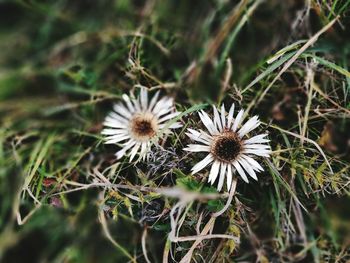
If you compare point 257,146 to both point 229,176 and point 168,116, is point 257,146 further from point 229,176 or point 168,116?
point 168,116

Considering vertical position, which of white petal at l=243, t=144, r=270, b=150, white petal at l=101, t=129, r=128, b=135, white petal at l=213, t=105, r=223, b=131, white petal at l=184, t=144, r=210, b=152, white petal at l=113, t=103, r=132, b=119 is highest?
white petal at l=113, t=103, r=132, b=119

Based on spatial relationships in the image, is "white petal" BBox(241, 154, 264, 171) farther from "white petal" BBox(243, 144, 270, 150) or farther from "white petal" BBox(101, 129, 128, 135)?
"white petal" BBox(101, 129, 128, 135)

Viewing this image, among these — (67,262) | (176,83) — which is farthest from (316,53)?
(67,262)

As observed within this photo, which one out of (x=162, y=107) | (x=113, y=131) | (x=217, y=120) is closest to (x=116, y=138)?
(x=113, y=131)

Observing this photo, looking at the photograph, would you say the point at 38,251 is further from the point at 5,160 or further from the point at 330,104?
the point at 330,104

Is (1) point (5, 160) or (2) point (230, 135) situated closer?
(2) point (230, 135)

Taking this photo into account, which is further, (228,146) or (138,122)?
(138,122)

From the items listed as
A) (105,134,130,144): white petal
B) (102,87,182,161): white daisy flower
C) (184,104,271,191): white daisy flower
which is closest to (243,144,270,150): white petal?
(184,104,271,191): white daisy flower
